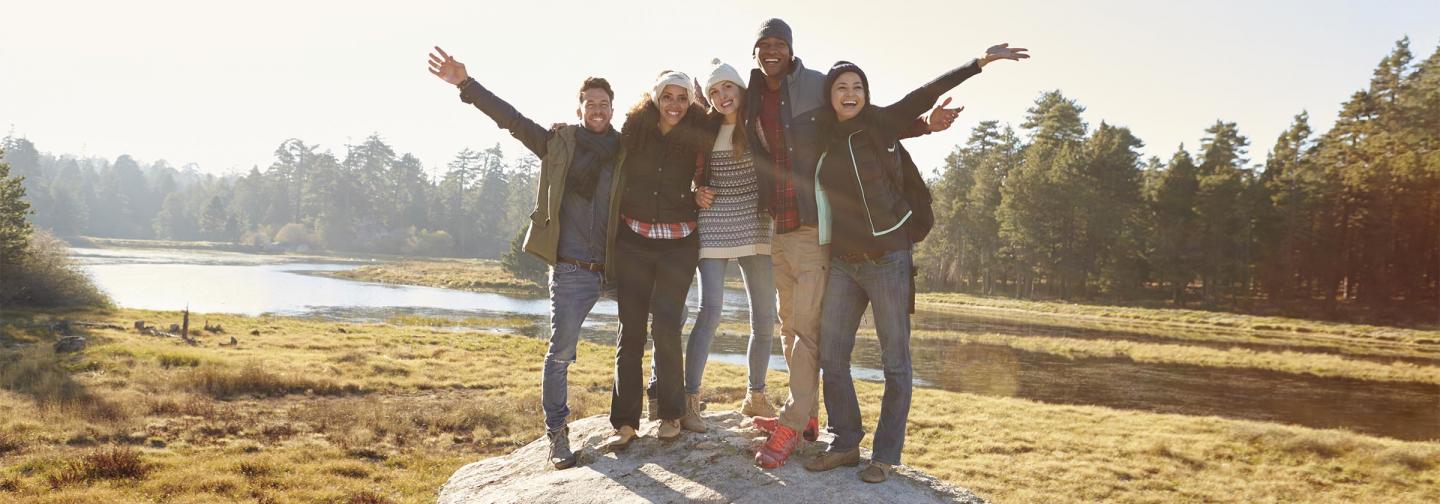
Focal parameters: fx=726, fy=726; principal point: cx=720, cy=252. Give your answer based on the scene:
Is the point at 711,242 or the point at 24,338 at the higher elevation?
the point at 711,242

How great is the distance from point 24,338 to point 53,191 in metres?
127

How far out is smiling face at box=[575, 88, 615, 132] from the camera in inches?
193

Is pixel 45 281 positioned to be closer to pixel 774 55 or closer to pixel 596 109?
pixel 596 109

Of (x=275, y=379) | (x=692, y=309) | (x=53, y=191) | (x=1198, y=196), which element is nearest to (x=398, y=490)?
(x=275, y=379)

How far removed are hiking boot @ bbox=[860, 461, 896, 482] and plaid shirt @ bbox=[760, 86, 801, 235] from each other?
1523mm

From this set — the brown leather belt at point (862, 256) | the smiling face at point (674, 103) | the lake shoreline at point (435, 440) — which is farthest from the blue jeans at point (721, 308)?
the lake shoreline at point (435, 440)

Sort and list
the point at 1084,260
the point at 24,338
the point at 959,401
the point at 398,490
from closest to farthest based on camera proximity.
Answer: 1. the point at 398,490
2. the point at 959,401
3. the point at 24,338
4. the point at 1084,260

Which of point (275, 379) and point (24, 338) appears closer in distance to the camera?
point (275, 379)

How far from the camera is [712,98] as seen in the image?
15.0 feet

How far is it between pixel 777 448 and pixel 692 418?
812mm

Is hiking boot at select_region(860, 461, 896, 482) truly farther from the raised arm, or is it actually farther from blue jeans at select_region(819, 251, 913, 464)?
the raised arm

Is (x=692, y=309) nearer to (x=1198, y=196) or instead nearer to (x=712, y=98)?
(x=1198, y=196)

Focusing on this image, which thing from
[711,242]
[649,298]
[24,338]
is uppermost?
[711,242]

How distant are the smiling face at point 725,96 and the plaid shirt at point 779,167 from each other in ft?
0.55
